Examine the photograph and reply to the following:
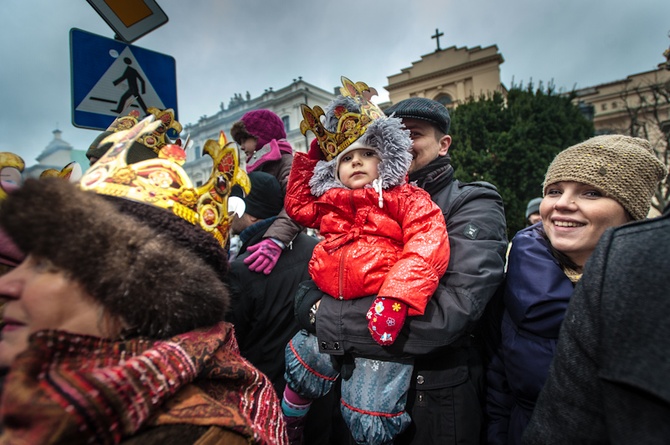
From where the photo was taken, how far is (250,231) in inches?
111

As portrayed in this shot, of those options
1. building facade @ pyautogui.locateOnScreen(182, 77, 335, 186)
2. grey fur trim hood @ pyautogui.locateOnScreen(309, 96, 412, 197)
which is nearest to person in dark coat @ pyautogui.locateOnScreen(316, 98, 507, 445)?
grey fur trim hood @ pyautogui.locateOnScreen(309, 96, 412, 197)

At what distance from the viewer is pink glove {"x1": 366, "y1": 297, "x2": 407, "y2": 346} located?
1722mm

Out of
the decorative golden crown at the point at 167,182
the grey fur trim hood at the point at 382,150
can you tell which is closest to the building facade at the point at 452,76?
the grey fur trim hood at the point at 382,150

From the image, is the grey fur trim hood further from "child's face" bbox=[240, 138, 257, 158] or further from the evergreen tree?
the evergreen tree

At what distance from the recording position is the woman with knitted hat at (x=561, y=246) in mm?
1630

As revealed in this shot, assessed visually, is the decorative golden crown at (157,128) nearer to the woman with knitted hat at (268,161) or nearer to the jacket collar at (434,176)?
→ the woman with knitted hat at (268,161)

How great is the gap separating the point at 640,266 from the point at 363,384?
146cm

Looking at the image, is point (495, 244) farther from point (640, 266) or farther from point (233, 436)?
point (233, 436)

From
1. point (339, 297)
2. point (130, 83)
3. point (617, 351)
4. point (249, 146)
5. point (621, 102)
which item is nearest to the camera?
point (617, 351)

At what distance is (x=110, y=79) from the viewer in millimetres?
3369

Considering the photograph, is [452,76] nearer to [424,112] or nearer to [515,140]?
[515,140]

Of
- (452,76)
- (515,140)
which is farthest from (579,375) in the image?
(452,76)

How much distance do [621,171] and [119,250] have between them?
2.07 m

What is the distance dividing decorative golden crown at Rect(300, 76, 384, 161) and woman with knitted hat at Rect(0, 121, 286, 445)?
134 centimetres
